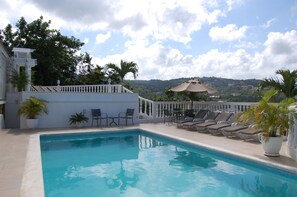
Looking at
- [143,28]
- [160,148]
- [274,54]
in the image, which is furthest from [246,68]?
[160,148]

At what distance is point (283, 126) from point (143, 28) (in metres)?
9.77

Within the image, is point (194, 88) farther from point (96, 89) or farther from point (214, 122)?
point (96, 89)

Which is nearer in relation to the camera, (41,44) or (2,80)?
(2,80)

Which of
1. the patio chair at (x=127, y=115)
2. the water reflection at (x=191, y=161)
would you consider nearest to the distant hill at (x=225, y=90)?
the patio chair at (x=127, y=115)

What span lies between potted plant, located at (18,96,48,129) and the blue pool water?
2.46m

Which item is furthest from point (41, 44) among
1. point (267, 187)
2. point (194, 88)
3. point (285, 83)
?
point (267, 187)

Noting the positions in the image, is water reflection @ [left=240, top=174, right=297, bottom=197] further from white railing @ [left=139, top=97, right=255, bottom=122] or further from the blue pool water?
white railing @ [left=139, top=97, right=255, bottom=122]

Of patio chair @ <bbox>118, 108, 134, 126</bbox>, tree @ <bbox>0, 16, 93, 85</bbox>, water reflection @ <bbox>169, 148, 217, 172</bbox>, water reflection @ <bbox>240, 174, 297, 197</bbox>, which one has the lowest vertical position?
water reflection @ <bbox>240, 174, 297, 197</bbox>

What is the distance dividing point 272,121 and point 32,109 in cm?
903

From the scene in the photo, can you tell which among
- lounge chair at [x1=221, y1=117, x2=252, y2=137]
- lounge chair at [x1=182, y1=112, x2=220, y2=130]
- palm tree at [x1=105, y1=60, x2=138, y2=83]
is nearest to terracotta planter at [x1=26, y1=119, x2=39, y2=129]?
lounge chair at [x1=182, y1=112, x2=220, y2=130]

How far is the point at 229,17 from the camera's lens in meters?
12.1

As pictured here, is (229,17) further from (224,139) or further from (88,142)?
(88,142)

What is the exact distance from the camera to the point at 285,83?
35.8 ft

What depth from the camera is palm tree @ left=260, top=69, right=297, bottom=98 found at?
10.8 m
